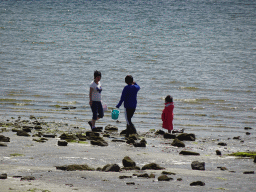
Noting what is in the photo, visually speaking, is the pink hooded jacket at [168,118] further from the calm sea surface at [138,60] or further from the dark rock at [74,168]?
the dark rock at [74,168]

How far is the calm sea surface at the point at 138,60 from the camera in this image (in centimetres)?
1634

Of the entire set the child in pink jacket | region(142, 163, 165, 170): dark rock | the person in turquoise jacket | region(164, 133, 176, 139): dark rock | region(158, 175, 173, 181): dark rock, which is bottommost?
region(158, 175, 173, 181): dark rock

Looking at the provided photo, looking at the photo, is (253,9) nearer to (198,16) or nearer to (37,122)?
(198,16)

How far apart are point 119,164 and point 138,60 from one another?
2970cm

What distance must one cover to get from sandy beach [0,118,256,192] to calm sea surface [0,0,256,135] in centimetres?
315

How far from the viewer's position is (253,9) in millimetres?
78375

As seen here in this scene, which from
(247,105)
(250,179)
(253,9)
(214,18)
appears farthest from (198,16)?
(250,179)

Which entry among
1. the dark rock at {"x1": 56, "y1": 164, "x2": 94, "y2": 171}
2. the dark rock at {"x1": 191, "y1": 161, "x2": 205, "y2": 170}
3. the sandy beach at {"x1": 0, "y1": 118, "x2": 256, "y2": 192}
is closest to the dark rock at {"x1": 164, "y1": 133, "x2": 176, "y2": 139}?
the sandy beach at {"x1": 0, "y1": 118, "x2": 256, "y2": 192}

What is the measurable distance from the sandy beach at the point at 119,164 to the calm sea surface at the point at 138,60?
3.15 m

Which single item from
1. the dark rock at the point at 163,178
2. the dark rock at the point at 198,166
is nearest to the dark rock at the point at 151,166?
the dark rock at the point at 198,166

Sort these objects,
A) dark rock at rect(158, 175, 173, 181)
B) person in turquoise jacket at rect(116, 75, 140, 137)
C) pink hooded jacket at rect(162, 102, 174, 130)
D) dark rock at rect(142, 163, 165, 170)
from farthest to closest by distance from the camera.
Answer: pink hooded jacket at rect(162, 102, 174, 130)
person in turquoise jacket at rect(116, 75, 140, 137)
dark rock at rect(142, 163, 165, 170)
dark rock at rect(158, 175, 173, 181)

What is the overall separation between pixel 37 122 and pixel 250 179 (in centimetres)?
790

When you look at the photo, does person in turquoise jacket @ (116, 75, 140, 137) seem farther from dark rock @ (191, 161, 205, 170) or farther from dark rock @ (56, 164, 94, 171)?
dark rock @ (56, 164, 94, 171)

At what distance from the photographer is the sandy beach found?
5.71 metres
